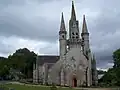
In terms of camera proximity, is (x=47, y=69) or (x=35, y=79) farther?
(x=35, y=79)

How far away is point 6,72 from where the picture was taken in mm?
110562

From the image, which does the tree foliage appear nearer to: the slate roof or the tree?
the tree

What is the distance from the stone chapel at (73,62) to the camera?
87.1 m

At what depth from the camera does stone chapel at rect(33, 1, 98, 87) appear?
87.1m

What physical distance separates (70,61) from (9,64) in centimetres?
3997

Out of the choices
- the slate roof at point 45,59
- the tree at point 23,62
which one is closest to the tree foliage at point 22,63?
the tree at point 23,62

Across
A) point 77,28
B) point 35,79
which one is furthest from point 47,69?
point 77,28

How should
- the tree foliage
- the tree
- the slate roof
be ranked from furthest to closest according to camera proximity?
the tree
the tree foliage
the slate roof

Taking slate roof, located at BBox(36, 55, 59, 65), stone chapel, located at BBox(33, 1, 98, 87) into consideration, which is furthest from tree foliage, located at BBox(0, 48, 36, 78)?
stone chapel, located at BBox(33, 1, 98, 87)

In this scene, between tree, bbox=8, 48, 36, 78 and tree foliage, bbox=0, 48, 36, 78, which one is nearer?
tree foliage, bbox=0, 48, 36, 78

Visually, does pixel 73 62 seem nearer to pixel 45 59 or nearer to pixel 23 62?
pixel 45 59

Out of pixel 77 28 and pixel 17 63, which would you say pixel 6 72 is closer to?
pixel 17 63

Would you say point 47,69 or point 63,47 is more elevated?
point 63,47

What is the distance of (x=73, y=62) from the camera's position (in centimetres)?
8819
